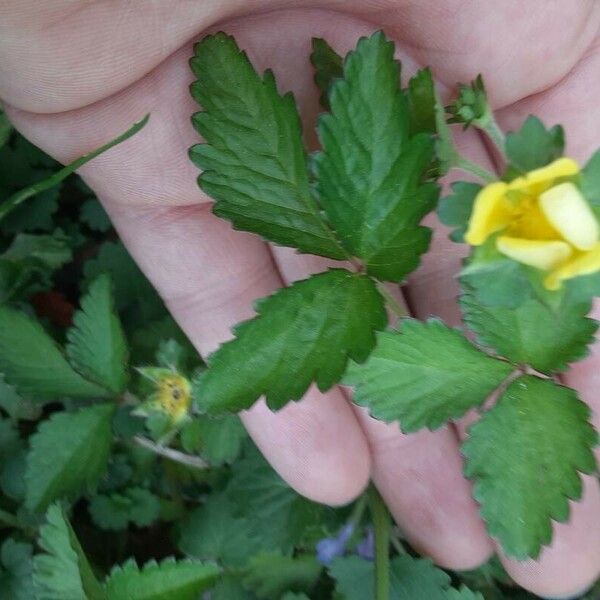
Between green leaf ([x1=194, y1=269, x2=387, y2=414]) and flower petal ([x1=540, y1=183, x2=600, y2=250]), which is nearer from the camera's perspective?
flower petal ([x1=540, y1=183, x2=600, y2=250])

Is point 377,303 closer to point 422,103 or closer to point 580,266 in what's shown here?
point 422,103

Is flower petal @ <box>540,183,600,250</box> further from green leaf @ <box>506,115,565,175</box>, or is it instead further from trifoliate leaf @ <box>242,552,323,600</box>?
trifoliate leaf @ <box>242,552,323,600</box>

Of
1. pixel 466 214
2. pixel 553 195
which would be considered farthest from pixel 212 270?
pixel 553 195

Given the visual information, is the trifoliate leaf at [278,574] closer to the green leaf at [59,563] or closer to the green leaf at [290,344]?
the green leaf at [59,563]

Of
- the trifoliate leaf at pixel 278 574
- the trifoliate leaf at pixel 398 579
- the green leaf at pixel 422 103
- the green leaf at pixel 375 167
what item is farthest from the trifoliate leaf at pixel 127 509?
the green leaf at pixel 422 103

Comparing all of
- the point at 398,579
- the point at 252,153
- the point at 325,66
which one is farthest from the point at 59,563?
the point at 325,66

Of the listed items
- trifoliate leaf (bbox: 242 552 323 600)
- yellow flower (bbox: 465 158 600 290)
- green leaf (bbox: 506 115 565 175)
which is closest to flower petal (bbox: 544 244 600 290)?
yellow flower (bbox: 465 158 600 290)
